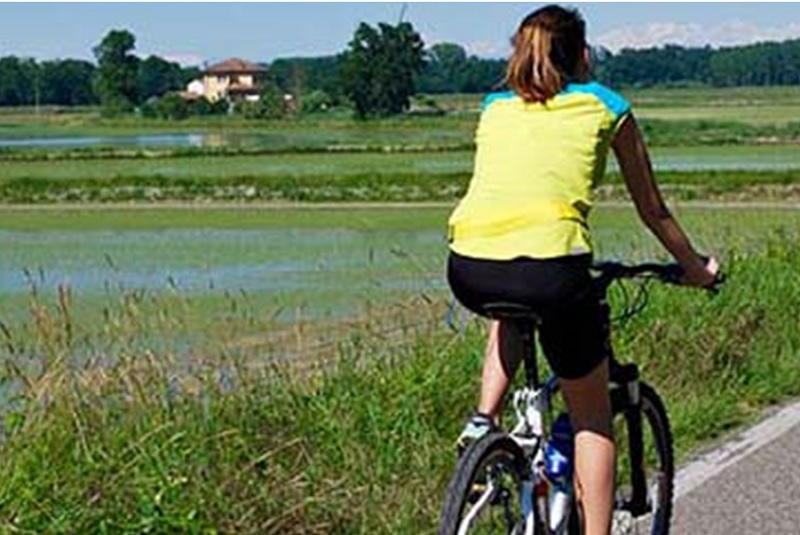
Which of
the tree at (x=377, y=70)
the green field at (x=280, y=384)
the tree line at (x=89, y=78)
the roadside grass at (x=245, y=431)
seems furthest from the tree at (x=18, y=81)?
the roadside grass at (x=245, y=431)

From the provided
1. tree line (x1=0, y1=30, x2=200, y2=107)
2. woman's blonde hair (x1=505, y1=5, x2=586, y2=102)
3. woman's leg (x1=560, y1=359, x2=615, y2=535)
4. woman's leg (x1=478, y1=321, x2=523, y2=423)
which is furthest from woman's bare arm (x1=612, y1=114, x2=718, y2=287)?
tree line (x1=0, y1=30, x2=200, y2=107)

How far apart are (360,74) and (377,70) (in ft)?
3.05

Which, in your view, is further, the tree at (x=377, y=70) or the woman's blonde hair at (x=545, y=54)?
the tree at (x=377, y=70)

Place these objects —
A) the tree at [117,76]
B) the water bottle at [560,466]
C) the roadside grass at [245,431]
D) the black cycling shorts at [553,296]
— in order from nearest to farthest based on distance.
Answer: the black cycling shorts at [553,296] → the water bottle at [560,466] → the roadside grass at [245,431] → the tree at [117,76]

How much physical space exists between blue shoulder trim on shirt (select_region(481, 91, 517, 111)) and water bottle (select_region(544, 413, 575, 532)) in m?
0.90

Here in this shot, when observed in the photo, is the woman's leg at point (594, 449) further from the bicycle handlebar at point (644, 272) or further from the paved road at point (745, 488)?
the paved road at point (745, 488)

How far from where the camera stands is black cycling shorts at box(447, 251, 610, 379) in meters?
4.38

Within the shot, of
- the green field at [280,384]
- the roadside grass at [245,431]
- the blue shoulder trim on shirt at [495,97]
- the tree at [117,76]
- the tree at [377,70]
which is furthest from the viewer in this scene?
the tree at [117,76]

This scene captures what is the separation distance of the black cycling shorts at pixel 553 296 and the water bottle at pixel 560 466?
0.26 m

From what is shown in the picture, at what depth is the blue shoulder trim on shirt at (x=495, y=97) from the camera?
4641 mm

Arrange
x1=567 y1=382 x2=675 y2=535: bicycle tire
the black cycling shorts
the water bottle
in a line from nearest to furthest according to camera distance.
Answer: the black cycling shorts → the water bottle → x1=567 y1=382 x2=675 y2=535: bicycle tire

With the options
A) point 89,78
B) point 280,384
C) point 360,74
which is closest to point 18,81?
point 89,78

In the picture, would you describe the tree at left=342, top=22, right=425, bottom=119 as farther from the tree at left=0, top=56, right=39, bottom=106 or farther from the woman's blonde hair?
the woman's blonde hair

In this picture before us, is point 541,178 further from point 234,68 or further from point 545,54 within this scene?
point 234,68
